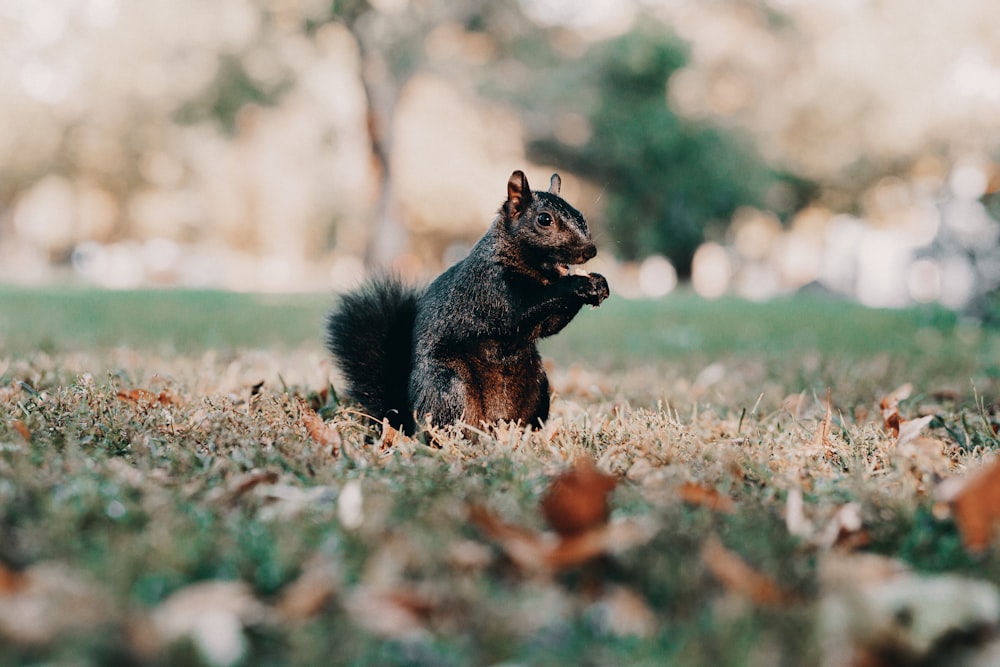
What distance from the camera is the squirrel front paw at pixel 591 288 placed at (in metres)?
2.56

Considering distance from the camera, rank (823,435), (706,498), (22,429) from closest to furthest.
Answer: (706,498) < (22,429) < (823,435)

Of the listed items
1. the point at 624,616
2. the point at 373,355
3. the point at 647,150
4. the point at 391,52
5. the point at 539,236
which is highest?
the point at 391,52

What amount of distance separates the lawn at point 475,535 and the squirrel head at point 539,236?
0.50m

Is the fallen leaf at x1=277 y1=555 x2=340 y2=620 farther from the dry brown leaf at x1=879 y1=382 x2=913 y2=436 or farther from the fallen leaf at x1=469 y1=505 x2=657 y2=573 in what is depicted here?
the dry brown leaf at x1=879 y1=382 x2=913 y2=436

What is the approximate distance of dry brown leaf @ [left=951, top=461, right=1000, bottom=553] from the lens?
→ 1583mm

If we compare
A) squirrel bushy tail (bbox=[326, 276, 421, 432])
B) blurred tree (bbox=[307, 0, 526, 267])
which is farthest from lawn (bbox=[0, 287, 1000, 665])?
blurred tree (bbox=[307, 0, 526, 267])

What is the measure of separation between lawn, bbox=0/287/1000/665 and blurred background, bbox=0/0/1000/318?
6.97 m

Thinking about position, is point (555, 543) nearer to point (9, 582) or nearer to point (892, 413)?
point (9, 582)

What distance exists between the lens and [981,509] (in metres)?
1.59

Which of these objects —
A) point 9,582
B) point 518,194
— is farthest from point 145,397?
point 9,582

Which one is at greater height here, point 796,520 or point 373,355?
point 373,355

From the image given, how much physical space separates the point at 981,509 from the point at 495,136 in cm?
2286

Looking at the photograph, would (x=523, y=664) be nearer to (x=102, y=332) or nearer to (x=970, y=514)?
(x=970, y=514)

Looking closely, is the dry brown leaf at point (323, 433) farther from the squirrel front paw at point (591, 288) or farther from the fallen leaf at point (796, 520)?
the fallen leaf at point (796, 520)
